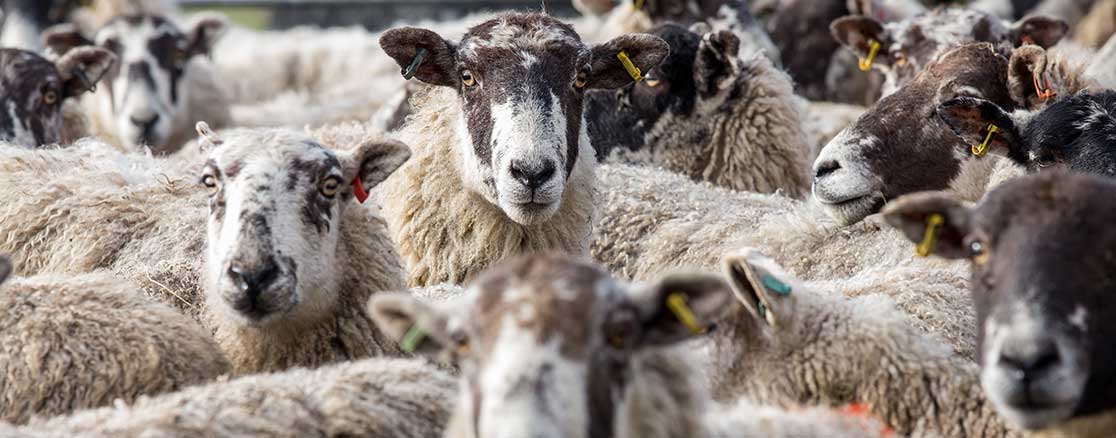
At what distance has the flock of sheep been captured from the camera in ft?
11.7

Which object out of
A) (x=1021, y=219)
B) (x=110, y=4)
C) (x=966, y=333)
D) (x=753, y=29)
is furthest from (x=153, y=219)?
(x=110, y=4)

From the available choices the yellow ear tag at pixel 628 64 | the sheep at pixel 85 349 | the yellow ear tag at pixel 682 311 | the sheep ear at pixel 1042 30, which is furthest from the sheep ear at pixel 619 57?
the sheep ear at pixel 1042 30

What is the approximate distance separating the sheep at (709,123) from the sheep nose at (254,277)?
3483 mm

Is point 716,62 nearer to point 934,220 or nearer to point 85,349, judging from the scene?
point 934,220

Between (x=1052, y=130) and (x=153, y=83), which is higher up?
(x=1052, y=130)

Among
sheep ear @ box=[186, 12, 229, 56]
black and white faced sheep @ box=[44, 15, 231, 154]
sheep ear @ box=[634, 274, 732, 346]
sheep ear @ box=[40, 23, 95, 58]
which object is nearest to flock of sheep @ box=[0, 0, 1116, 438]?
sheep ear @ box=[634, 274, 732, 346]

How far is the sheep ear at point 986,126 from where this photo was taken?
18.2 ft

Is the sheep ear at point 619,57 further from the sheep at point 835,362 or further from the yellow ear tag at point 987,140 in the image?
the sheep at point 835,362

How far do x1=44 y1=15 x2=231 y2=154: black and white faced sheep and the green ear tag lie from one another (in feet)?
20.2

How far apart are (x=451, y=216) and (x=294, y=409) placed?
2049 mm

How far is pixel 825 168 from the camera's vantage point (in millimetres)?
6102

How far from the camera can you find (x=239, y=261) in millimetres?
4574

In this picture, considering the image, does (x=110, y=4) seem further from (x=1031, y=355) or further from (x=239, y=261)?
(x=1031, y=355)

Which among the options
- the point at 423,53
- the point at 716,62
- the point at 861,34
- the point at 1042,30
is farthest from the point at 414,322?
the point at 1042,30
